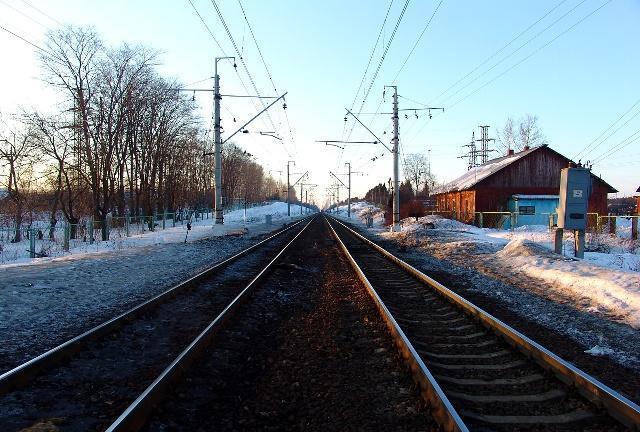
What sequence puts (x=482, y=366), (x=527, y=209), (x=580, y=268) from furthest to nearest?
(x=527, y=209) → (x=580, y=268) → (x=482, y=366)

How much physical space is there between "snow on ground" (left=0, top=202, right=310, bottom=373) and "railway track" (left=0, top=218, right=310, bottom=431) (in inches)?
24.0

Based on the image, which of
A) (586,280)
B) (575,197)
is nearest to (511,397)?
(586,280)

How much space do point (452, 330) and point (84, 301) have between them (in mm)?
6928

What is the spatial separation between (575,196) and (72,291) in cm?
1401

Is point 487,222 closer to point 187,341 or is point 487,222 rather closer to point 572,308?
point 572,308

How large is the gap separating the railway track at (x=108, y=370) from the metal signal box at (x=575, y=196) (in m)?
10.8

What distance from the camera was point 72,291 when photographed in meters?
10.4

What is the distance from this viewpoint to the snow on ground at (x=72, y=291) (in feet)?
22.6

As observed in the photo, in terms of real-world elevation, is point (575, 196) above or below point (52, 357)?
above

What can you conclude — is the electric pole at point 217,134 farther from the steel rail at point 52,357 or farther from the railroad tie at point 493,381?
the railroad tie at point 493,381

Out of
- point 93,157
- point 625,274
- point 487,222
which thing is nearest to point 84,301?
point 625,274

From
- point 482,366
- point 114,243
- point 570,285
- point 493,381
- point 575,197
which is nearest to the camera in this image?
point 493,381

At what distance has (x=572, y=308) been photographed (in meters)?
8.93

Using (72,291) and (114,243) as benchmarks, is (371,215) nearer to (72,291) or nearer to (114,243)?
(114,243)
